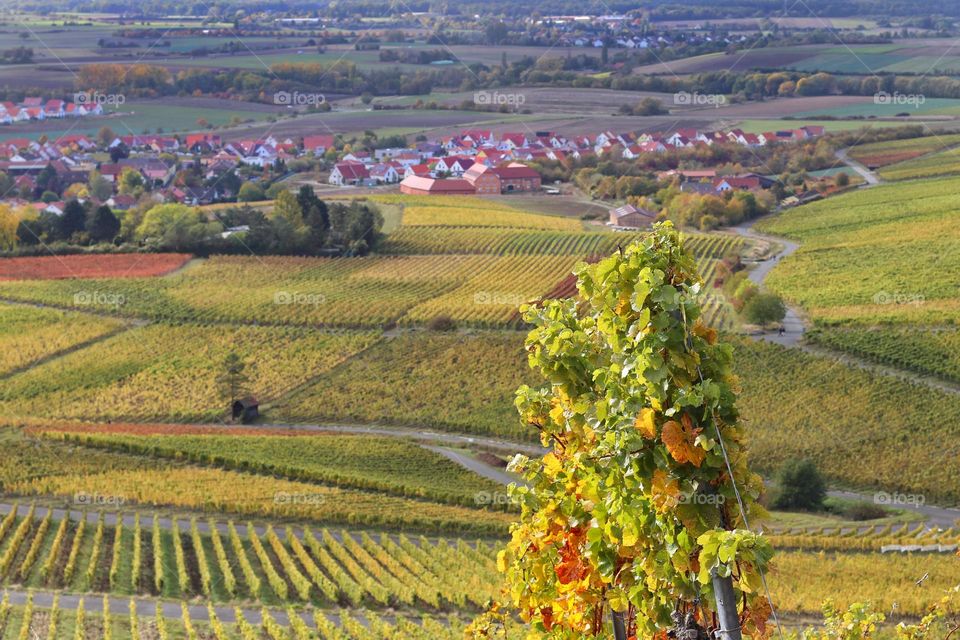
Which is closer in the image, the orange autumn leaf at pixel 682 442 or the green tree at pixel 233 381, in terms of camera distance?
the orange autumn leaf at pixel 682 442

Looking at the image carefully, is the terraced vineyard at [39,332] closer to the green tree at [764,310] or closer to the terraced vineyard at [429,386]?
the terraced vineyard at [429,386]

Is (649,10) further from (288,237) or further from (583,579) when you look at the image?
(583,579)

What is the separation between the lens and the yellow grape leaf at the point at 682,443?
524cm

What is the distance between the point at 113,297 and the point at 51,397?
38.6 feet

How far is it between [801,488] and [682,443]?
25304 mm

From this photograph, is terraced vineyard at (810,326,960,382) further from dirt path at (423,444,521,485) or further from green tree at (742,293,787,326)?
dirt path at (423,444,521,485)

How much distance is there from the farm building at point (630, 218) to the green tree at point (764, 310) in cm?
2164

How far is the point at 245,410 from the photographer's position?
3853cm

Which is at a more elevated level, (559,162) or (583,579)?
(583,579)

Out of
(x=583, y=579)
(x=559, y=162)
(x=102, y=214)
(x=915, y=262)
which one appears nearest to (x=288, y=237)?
(x=102, y=214)

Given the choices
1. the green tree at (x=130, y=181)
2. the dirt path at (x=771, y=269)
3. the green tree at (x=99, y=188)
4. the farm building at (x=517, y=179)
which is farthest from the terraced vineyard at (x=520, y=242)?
the green tree at (x=130, y=181)

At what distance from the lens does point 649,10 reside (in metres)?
182

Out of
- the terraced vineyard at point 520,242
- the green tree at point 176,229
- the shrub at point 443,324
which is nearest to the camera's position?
the shrub at point 443,324

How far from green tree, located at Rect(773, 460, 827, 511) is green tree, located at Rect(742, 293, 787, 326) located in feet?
47.0
